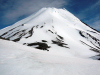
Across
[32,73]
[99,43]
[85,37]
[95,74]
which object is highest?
[85,37]

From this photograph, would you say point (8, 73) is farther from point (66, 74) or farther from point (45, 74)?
point (66, 74)

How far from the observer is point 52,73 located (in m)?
5.54

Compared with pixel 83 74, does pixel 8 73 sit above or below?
above

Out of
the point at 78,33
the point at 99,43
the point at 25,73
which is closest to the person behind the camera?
the point at 25,73

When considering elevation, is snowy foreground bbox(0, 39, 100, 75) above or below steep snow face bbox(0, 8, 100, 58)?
below

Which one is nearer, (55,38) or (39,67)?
(39,67)

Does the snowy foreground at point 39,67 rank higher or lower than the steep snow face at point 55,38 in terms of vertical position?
lower

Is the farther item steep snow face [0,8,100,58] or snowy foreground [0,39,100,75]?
steep snow face [0,8,100,58]

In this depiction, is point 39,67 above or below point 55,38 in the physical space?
below

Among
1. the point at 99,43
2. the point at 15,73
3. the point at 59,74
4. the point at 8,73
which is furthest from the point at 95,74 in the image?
the point at 99,43

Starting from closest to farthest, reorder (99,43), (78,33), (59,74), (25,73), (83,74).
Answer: (25,73) < (59,74) < (83,74) < (99,43) < (78,33)

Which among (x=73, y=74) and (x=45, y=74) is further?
(x=73, y=74)

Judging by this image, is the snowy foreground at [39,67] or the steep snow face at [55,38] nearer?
the snowy foreground at [39,67]

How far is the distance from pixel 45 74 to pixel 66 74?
1.76 meters
